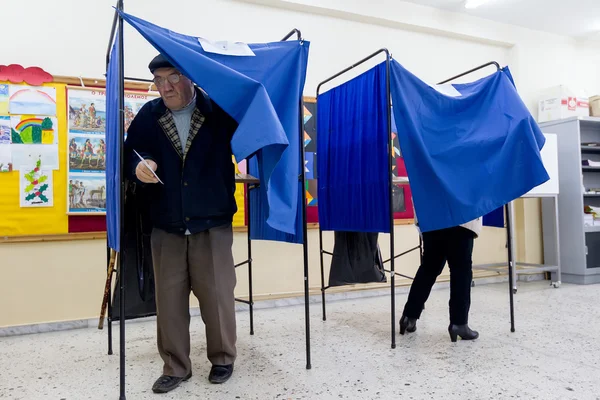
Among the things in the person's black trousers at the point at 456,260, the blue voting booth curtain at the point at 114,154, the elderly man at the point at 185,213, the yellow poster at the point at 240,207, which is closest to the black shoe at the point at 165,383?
the elderly man at the point at 185,213

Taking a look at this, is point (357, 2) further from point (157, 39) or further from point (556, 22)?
point (157, 39)

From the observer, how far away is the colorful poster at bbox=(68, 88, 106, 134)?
2984 millimetres

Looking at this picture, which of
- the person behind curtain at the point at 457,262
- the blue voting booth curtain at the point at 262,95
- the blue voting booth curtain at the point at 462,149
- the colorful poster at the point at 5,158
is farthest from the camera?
the colorful poster at the point at 5,158

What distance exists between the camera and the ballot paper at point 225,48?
1.83 m

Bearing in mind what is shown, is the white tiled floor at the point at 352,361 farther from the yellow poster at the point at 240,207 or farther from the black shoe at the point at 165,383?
the yellow poster at the point at 240,207

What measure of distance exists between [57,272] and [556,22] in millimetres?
5201

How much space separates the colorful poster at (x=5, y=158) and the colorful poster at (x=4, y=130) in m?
0.03

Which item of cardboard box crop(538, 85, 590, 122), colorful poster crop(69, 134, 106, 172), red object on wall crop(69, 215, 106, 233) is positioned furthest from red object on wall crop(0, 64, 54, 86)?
cardboard box crop(538, 85, 590, 122)

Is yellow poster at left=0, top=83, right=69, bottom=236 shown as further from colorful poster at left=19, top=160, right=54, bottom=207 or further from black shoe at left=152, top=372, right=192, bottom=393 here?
black shoe at left=152, top=372, right=192, bottom=393

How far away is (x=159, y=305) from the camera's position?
1.94 metres

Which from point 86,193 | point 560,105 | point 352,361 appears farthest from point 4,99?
point 560,105

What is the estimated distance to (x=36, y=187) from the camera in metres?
2.88

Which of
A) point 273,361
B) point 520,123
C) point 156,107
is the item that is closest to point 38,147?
point 156,107

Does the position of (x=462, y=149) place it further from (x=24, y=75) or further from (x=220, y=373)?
(x=24, y=75)
